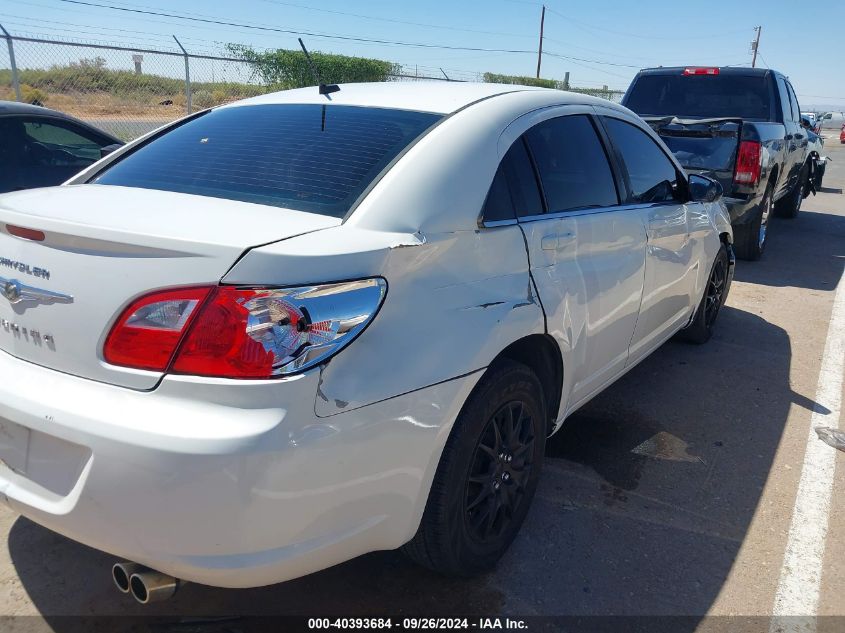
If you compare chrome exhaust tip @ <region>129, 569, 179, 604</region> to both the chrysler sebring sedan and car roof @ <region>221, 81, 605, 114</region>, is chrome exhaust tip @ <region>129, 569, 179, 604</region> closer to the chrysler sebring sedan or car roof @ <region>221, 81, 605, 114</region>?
the chrysler sebring sedan

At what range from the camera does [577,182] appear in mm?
3127

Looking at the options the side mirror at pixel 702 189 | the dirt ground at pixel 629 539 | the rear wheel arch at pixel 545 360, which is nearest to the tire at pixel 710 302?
the dirt ground at pixel 629 539

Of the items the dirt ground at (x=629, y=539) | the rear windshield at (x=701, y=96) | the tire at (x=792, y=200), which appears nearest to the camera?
the dirt ground at (x=629, y=539)

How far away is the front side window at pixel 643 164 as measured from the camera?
3.63m

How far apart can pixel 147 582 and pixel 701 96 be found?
858cm

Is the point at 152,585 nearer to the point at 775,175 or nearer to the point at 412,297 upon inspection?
the point at 412,297

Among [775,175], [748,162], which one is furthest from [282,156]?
[775,175]

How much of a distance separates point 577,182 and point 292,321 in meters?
1.75

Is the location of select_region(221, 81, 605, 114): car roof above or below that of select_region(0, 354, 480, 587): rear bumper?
above

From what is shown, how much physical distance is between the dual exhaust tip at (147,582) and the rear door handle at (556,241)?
5.55ft

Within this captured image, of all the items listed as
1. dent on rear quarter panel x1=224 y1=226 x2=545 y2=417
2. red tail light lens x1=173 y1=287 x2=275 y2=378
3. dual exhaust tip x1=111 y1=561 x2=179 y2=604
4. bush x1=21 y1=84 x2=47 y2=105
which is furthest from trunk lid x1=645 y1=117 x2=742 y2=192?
bush x1=21 y1=84 x2=47 y2=105

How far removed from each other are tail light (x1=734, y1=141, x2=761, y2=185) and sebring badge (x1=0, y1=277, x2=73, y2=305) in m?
6.82

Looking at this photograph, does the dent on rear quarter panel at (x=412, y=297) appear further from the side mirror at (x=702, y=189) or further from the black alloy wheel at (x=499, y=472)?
the side mirror at (x=702, y=189)

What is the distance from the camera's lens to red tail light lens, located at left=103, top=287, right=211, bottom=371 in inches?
72.1
